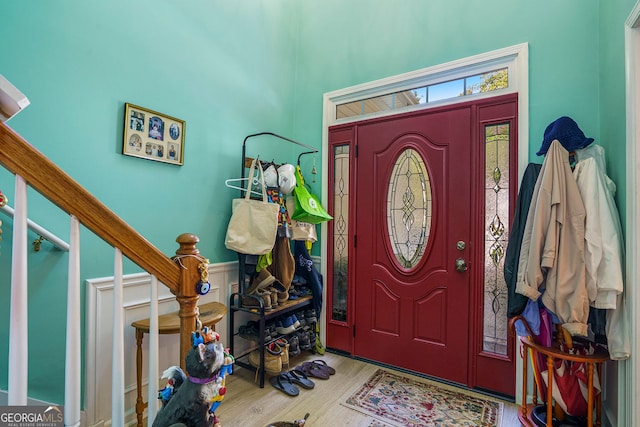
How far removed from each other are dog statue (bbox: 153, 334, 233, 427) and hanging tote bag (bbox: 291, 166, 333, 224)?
5.88ft

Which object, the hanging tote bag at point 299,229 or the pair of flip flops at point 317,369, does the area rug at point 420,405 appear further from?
the hanging tote bag at point 299,229

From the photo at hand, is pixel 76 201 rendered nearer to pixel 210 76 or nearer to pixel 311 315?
pixel 210 76

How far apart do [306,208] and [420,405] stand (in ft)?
5.40

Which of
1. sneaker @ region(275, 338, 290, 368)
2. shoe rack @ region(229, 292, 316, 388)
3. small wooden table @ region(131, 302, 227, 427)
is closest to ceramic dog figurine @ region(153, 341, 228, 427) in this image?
small wooden table @ region(131, 302, 227, 427)

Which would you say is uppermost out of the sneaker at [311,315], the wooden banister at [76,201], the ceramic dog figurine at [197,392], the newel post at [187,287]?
the wooden banister at [76,201]

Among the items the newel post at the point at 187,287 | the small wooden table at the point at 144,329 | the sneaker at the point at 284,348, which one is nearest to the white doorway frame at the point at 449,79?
the sneaker at the point at 284,348

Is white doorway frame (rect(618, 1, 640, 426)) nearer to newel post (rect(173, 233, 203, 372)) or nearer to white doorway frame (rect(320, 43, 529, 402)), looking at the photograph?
white doorway frame (rect(320, 43, 529, 402))

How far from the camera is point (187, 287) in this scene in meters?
0.97

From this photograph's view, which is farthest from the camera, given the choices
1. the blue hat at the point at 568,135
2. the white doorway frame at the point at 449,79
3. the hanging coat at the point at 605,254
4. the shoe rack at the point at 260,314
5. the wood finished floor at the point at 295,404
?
the shoe rack at the point at 260,314

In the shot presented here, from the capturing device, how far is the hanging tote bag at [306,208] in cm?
265

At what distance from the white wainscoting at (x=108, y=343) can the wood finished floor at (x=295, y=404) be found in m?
0.53

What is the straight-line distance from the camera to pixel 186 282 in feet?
3.17

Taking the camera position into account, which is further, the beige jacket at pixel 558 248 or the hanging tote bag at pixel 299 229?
the hanging tote bag at pixel 299 229

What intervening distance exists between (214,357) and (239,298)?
1.71 metres
